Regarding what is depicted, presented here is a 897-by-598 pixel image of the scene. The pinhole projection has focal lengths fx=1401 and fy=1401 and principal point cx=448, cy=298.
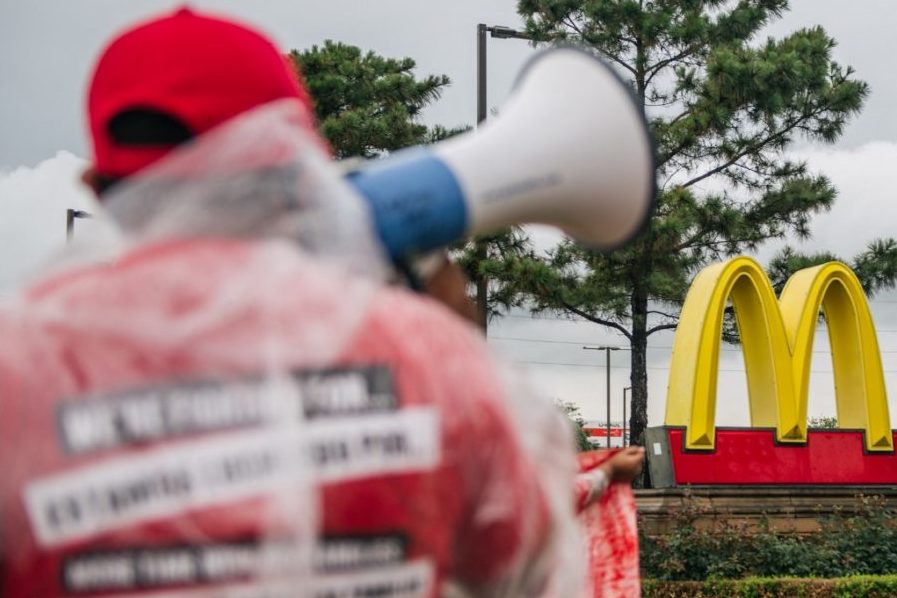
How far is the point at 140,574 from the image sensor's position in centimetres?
109

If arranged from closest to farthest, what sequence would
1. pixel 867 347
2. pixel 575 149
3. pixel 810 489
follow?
pixel 575 149 → pixel 810 489 → pixel 867 347

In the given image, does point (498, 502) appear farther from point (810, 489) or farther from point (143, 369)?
point (810, 489)

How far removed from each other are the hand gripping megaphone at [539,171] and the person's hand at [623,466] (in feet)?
4.13

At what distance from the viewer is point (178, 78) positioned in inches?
49.9

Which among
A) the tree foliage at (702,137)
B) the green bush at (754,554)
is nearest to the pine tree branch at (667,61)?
the tree foliage at (702,137)

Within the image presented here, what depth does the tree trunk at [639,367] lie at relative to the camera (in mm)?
27422

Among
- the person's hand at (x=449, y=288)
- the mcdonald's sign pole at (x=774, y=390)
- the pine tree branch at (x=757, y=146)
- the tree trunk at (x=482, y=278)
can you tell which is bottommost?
the person's hand at (x=449, y=288)

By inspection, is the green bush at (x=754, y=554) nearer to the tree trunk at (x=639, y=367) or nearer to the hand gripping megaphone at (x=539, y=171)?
the tree trunk at (x=639, y=367)

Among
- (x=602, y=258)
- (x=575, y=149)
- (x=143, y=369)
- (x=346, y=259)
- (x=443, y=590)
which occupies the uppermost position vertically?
(x=602, y=258)

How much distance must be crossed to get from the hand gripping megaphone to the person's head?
0.18m

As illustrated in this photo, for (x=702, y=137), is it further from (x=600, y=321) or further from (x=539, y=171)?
(x=539, y=171)

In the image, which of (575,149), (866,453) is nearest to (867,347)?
(866,453)

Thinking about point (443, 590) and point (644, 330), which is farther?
point (644, 330)

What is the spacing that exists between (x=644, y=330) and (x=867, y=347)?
748 centimetres
